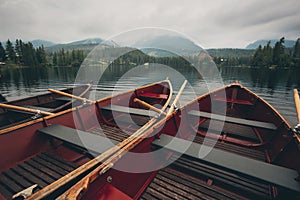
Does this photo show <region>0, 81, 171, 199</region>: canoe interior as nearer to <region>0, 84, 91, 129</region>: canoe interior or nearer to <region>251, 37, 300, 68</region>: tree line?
<region>0, 84, 91, 129</region>: canoe interior

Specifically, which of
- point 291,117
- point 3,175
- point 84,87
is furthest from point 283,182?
point 291,117

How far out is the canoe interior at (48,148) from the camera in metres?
3.45

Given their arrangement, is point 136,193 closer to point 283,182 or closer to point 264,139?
point 283,182

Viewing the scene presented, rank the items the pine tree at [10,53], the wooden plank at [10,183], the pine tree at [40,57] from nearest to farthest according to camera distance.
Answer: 1. the wooden plank at [10,183]
2. the pine tree at [10,53]
3. the pine tree at [40,57]

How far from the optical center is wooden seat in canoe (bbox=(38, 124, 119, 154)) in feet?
12.2

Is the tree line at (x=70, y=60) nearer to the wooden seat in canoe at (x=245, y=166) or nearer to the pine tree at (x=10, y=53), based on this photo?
the pine tree at (x=10, y=53)

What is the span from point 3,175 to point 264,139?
782 centimetres

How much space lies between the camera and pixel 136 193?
3.34 m

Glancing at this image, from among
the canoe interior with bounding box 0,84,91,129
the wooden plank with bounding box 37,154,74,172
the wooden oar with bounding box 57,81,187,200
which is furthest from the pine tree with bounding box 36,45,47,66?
the wooden oar with bounding box 57,81,187,200

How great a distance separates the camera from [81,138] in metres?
4.13

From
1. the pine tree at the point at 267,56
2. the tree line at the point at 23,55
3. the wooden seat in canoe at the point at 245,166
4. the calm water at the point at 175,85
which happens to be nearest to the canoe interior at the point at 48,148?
the wooden seat in canoe at the point at 245,166

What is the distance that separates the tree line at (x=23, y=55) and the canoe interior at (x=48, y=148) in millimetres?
92487

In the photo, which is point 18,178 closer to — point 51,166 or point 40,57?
point 51,166

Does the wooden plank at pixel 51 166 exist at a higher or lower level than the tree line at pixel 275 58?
lower
